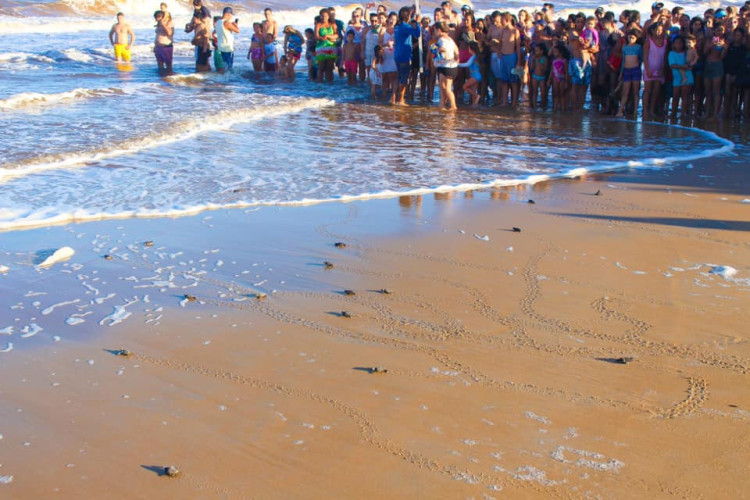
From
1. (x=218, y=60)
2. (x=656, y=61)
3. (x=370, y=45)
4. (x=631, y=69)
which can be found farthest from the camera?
(x=218, y=60)

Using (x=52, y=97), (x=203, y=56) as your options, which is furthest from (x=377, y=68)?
(x=203, y=56)

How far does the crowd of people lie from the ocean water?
0.89m

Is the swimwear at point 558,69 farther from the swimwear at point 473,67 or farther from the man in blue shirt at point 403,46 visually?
the man in blue shirt at point 403,46

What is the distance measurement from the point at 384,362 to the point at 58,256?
2.92m

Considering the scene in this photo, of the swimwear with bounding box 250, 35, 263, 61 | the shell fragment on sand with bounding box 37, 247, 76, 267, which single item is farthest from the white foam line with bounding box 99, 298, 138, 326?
the swimwear with bounding box 250, 35, 263, 61

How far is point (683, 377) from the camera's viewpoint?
12.9ft

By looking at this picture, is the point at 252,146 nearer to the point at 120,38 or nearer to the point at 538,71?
the point at 538,71

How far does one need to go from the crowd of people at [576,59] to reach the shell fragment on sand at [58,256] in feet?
32.3

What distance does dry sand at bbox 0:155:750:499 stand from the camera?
3.17 meters

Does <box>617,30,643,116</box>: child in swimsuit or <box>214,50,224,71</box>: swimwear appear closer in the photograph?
<box>617,30,643,116</box>: child in swimsuit

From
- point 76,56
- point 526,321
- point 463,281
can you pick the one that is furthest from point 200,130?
point 76,56

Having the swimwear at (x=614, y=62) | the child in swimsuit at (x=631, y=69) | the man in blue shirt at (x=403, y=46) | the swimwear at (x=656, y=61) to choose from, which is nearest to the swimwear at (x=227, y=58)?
the man in blue shirt at (x=403, y=46)

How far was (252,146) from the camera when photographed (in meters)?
10.8

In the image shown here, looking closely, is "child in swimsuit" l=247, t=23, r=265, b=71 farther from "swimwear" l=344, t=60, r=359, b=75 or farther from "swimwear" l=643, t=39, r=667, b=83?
"swimwear" l=643, t=39, r=667, b=83
